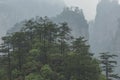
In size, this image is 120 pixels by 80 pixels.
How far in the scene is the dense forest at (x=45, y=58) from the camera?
58.1 metres

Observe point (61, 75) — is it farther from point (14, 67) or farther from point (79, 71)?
point (14, 67)

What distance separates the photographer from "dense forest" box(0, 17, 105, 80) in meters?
58.1

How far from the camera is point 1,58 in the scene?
67688 mm

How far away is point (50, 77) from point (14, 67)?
9.11 m

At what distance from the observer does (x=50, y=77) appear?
58.7 m

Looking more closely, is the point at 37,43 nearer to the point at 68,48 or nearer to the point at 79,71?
the point at 68,48

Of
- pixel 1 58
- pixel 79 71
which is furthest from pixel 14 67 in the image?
pixel 79 71

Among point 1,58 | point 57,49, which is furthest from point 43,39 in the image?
point 1,58

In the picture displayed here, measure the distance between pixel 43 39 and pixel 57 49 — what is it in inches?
150

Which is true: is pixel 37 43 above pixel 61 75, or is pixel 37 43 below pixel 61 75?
above

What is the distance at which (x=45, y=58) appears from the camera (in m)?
64.2

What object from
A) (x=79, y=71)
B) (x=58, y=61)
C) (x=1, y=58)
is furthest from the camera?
(x=1, y=58)

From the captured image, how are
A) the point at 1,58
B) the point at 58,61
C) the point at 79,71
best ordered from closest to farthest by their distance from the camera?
the point at 79,71
the point at 58,61
the point at 1,58

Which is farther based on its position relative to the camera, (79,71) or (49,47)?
(49,47)
